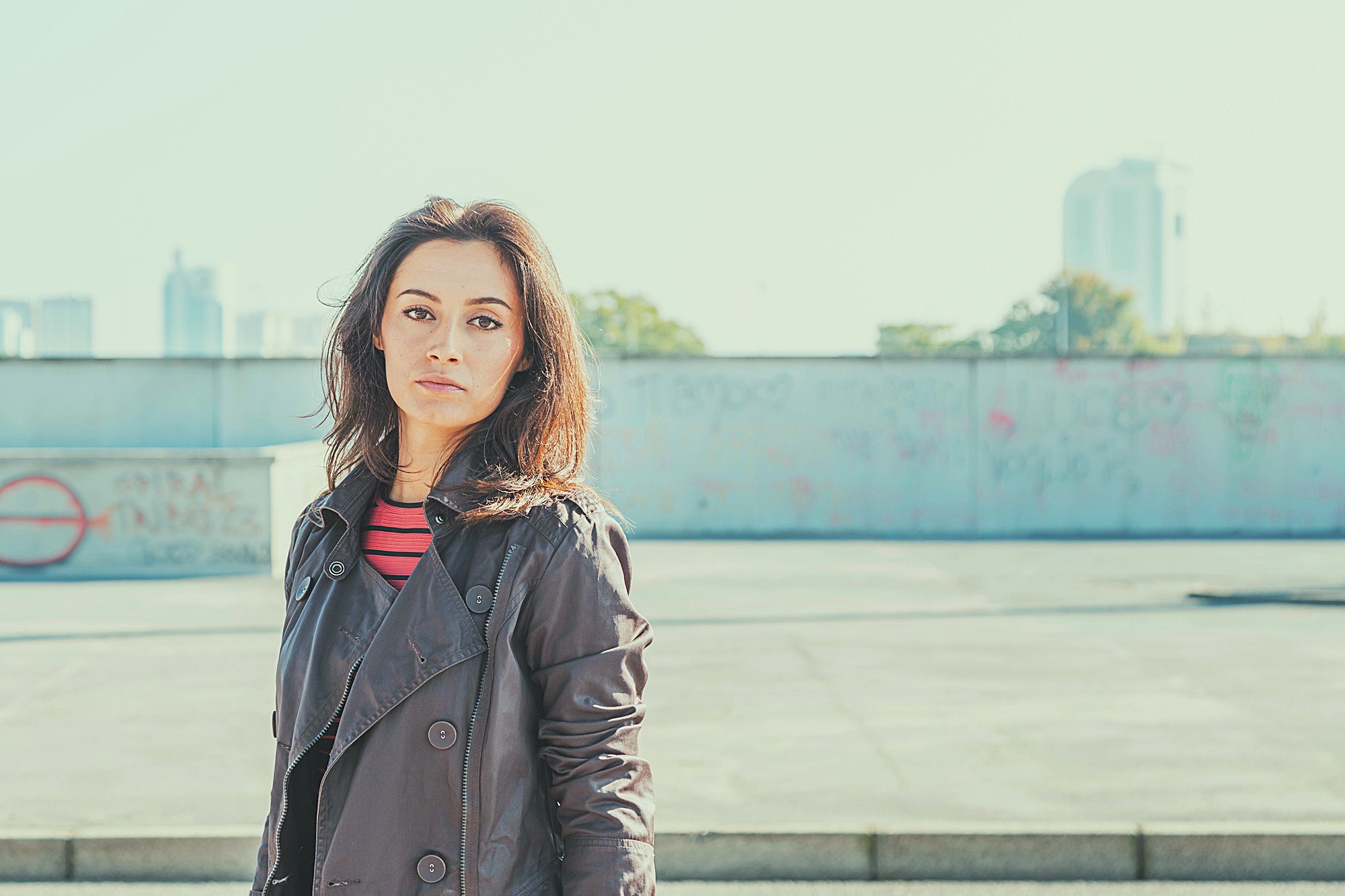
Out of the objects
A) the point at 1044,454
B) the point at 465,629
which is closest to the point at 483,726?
the point at 465,629

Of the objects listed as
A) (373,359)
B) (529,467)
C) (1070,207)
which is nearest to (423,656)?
(529,467)

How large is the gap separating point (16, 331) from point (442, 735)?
100264mm

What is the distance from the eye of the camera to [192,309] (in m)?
139

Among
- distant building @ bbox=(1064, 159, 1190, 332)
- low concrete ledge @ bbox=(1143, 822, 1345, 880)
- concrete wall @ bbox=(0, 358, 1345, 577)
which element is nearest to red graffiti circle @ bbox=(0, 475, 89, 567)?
concrete wall @ bbox=(0, 358, 1345, 577)

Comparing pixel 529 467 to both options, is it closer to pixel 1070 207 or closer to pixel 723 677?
pixel 723 677

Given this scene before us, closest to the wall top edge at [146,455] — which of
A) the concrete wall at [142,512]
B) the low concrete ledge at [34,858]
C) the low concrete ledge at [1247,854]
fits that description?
the concrete wall at [142,512]

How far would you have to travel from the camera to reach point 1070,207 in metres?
157

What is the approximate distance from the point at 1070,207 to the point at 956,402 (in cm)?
14923

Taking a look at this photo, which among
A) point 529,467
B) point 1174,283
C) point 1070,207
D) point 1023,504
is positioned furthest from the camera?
point 1070,207

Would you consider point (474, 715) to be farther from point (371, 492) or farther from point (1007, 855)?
point (1007, 855)

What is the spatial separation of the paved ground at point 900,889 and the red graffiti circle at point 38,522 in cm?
895

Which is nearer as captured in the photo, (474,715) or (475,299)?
(474,715)

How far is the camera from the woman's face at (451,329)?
170cm

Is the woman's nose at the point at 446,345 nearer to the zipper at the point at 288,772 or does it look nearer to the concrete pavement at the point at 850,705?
the zipper at the point at 288,772
